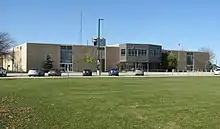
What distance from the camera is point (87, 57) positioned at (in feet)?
396

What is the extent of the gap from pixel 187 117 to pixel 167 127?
225 cm

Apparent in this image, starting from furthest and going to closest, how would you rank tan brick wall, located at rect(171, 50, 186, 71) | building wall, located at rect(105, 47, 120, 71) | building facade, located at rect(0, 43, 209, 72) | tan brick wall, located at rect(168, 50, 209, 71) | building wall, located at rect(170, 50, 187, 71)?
tan brick wall, located at rect(168, 50, 209, 71), tan brick wall, located at rect(171, 50, 186, 71), building wall, located at rect(170, 50, 187, 71), building wall, located at rect(105, 47, 120, 71), building facade, located at rect(0, 43, 209, 72)

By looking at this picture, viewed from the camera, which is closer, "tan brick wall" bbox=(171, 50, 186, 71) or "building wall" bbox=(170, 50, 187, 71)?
"building wall" bbox=(170, 50, 187, 71)

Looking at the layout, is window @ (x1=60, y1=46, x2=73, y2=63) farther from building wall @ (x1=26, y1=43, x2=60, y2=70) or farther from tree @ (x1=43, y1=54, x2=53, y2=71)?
tree @ (x1=43, y1=54, x2=53, y2=71)

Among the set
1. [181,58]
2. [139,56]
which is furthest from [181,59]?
[139,56]

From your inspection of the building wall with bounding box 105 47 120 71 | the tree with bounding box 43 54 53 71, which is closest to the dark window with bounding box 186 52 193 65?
the building wall with bounding box 105 47 120 71

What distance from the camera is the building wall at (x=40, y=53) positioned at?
113 m

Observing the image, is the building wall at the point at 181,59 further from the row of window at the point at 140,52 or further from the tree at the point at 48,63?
the tree at the point at 48,63

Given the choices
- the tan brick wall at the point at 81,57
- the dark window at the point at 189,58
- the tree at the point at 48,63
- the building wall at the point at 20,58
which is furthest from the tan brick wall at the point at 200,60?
the building wall at the point at 20,58

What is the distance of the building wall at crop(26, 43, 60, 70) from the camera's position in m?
113

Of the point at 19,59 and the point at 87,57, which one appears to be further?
the point at 19,59

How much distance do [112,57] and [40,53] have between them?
81.9ft

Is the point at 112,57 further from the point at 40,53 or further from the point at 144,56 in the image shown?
the point at 40,53

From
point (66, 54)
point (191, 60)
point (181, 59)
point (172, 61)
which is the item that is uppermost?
point (66, 54)
